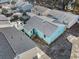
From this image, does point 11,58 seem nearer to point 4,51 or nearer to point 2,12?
point 4,51

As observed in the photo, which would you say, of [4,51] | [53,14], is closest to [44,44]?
[4,51]

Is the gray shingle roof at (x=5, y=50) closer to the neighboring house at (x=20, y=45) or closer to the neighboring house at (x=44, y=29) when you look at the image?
the neighboring house at (x=20, y=45)

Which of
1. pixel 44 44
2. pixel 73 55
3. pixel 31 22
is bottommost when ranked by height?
pixel 44 44

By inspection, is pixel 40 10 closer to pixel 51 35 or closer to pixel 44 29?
pixel 44 29

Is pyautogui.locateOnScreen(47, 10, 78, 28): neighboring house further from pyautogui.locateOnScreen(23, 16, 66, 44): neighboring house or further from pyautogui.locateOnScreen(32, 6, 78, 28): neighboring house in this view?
pyautogui.locateOnScreen(23, 16, 66, 44): neighboring house

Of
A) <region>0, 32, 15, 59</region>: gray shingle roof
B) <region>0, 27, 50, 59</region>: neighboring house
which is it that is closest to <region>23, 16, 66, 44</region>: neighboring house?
<region>0, 27, 50, 59</region>: neighboring house

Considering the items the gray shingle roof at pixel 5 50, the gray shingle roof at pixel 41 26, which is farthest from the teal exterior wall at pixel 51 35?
the gray shingle roof at pixel 5 50

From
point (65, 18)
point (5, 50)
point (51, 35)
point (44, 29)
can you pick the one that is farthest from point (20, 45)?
point (65, 18)
